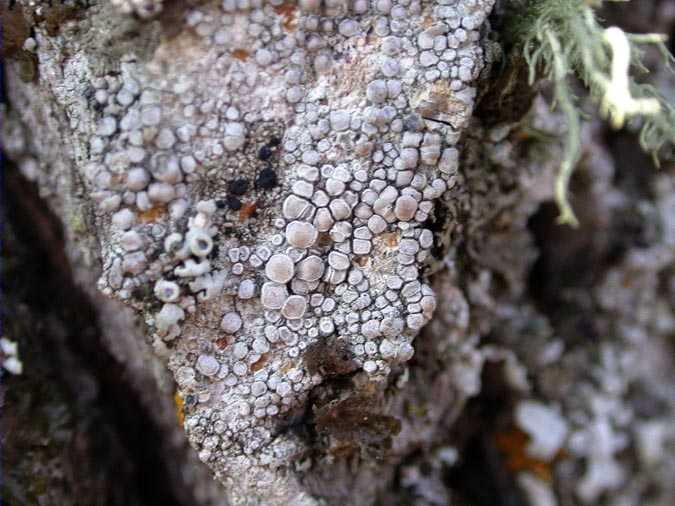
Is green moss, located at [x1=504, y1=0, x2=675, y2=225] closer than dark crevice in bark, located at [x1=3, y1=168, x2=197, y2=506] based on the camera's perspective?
Yes

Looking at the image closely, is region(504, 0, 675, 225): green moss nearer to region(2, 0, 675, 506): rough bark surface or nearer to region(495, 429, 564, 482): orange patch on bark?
region(2, 0, 675, 506): rough bark surface

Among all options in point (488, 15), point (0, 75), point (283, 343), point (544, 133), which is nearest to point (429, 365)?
point (283, 343)

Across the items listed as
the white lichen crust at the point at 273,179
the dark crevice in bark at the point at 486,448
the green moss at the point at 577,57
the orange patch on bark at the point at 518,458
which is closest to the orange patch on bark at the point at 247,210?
the white lichen crust at the point at 273,179

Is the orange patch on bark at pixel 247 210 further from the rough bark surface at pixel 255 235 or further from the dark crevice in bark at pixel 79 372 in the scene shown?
the dark crevice in bark at pixel 79 372

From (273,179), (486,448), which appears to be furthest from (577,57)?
(486,448)

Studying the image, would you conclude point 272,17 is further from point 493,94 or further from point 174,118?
point 493,94

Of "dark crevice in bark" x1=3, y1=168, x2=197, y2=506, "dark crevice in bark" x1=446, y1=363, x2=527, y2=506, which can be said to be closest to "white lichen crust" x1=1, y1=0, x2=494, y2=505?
"dark crevice in bark" x1=3, y1=168, x2=197, y2=506

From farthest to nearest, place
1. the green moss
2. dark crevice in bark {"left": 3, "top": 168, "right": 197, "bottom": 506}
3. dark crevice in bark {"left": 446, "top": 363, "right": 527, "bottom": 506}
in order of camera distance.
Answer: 1. dark crevice in bark {"left": 446, "top": 363, "right": 527, "bottom": 506}
2. dark crevice in bark {"left": 3, "top": 168, "right": 197, "bottom": 506}
3. the green moss
